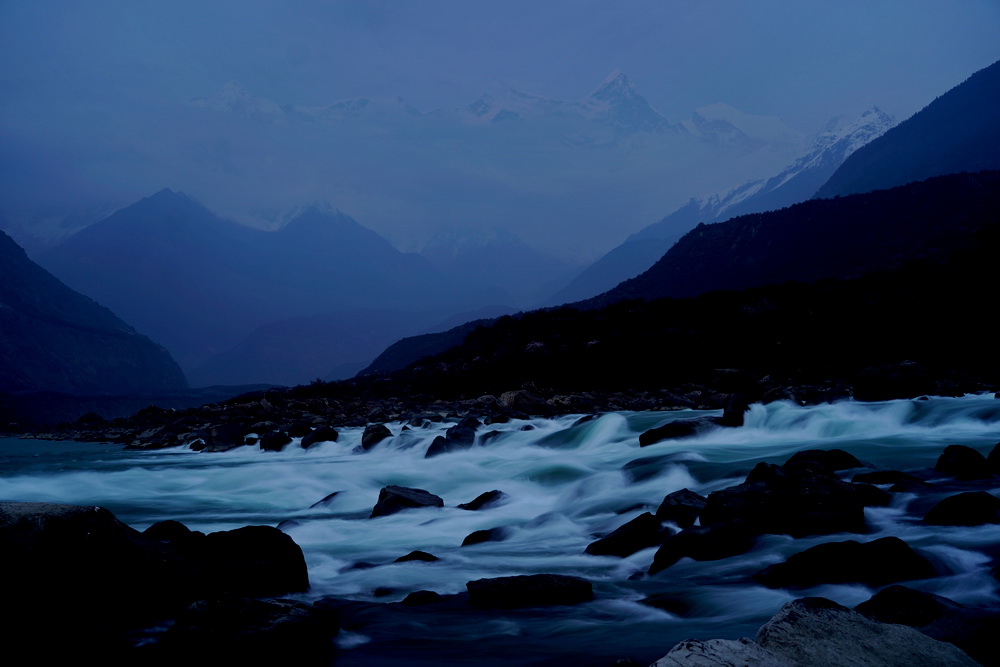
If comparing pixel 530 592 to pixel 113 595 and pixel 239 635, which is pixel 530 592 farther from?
pixel 113 595

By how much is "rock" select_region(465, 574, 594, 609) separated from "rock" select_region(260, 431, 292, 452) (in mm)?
16926

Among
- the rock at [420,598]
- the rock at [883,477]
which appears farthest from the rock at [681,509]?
the rock at [420,598]

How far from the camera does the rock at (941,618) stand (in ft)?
11.1

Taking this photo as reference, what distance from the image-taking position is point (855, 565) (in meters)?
5.14

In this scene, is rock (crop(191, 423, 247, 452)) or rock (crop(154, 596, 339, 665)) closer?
rock (crop(154, 596, 339, 665))

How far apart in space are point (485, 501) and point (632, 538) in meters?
4.19

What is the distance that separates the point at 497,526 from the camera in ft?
30.8

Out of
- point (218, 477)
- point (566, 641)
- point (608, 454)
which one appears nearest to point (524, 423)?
point (608, 454)

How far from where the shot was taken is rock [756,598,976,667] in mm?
2988

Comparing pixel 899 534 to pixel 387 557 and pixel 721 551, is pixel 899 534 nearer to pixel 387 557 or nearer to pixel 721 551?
pixel 721 551

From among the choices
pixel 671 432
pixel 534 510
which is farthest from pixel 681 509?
pixel 671 432

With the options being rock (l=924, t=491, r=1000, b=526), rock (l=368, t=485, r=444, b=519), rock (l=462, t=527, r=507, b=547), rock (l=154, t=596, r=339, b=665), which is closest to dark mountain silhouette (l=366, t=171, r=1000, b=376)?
rock (l=368, t=485, r=444, b=519)

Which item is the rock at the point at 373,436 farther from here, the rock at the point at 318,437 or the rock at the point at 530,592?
the rock at the point at 530,592

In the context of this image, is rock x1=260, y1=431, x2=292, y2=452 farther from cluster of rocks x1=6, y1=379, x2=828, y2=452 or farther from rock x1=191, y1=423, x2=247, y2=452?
rock x1=191, y1=423, x2=247, y2=452
